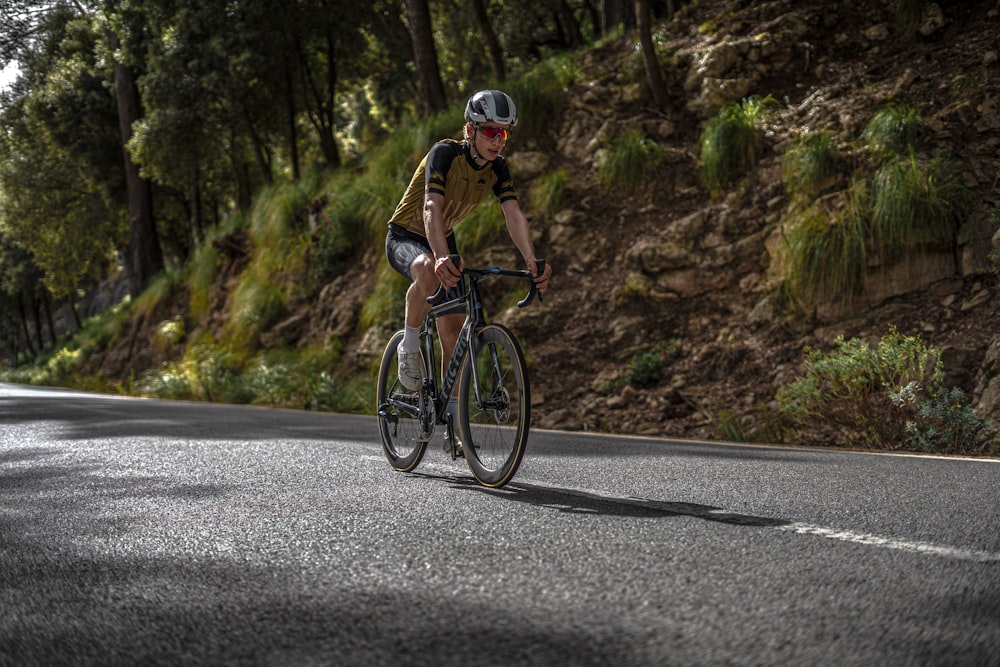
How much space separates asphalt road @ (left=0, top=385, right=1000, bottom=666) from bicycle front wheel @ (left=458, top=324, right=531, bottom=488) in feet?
0.58

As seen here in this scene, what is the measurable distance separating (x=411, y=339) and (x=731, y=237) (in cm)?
653

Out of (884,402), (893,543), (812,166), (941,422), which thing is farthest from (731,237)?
(893,543)

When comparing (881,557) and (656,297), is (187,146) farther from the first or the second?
(881,557)

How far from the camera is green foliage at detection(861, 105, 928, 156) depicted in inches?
379

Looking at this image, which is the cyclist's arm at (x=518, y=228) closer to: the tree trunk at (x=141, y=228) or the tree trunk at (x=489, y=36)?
the tree trunk at (x=489, y=36)

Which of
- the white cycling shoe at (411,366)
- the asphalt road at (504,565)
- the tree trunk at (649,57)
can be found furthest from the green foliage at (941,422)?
the tree trunk at (649,57)

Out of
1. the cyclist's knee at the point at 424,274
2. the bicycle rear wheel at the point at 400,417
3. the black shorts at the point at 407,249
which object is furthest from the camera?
the bicycle rear wheel at the point at 400,417

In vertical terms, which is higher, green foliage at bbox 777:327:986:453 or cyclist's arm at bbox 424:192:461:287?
cyclist's arm at bbox 424:192:461:287

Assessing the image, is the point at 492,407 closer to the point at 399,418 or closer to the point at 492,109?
the point at 399,418

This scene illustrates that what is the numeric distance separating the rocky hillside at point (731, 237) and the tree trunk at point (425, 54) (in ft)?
11.2

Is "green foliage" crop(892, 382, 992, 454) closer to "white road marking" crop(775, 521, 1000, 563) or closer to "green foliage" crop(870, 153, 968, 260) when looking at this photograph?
"green foliage" crop(870, 153, 968, 260)

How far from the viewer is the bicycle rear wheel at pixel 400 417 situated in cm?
532

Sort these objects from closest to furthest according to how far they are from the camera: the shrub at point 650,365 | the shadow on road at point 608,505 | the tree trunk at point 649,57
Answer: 1. the shadow on road at point 608,505
2. the shrub at point 650,365
3. the tree trunk at point 649,57

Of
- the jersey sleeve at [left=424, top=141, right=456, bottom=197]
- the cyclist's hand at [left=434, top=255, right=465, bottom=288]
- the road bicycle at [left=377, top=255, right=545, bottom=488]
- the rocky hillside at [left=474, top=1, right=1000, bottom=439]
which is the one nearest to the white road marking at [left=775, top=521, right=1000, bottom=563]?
the road bicycle at [left=377, top=255, right=545, bottom=488]
